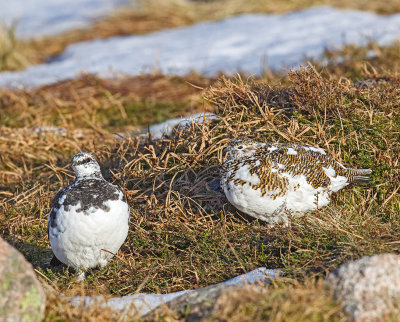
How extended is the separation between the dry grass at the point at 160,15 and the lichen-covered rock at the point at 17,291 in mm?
7634

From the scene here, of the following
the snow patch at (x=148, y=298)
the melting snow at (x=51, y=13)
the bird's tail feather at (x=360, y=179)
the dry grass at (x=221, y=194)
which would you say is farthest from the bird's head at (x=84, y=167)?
the melting snow at (x=51, y=13)

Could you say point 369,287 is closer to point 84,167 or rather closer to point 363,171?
point 363,171

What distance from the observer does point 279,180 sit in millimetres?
3438

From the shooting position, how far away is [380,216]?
3.89m

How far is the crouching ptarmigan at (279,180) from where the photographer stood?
11.3 ft

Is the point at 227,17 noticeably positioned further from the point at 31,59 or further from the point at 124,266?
the point at 124,266

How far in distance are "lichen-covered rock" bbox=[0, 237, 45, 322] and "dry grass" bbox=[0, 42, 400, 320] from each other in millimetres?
148

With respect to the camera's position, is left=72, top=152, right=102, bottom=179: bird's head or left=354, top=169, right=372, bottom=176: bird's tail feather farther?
left=354, top=169, right=372, bottom=176: bird's tail feather

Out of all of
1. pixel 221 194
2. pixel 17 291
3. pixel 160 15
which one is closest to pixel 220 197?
pixel 221 194

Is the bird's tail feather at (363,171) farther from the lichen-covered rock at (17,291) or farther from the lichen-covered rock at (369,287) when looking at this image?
the lichen-covered rock at (17,291)

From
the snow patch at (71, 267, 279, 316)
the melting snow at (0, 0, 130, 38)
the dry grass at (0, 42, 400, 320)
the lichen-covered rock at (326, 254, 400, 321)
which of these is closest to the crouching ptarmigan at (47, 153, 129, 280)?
the dry grass at (0, 42, 400, 320)

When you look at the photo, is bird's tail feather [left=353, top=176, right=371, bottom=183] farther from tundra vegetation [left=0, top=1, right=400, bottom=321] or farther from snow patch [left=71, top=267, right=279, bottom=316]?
snow patch [left=71, top=267, right=279, bottom=316]

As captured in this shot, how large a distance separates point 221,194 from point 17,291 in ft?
6.41

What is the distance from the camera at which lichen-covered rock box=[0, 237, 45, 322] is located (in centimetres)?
254
